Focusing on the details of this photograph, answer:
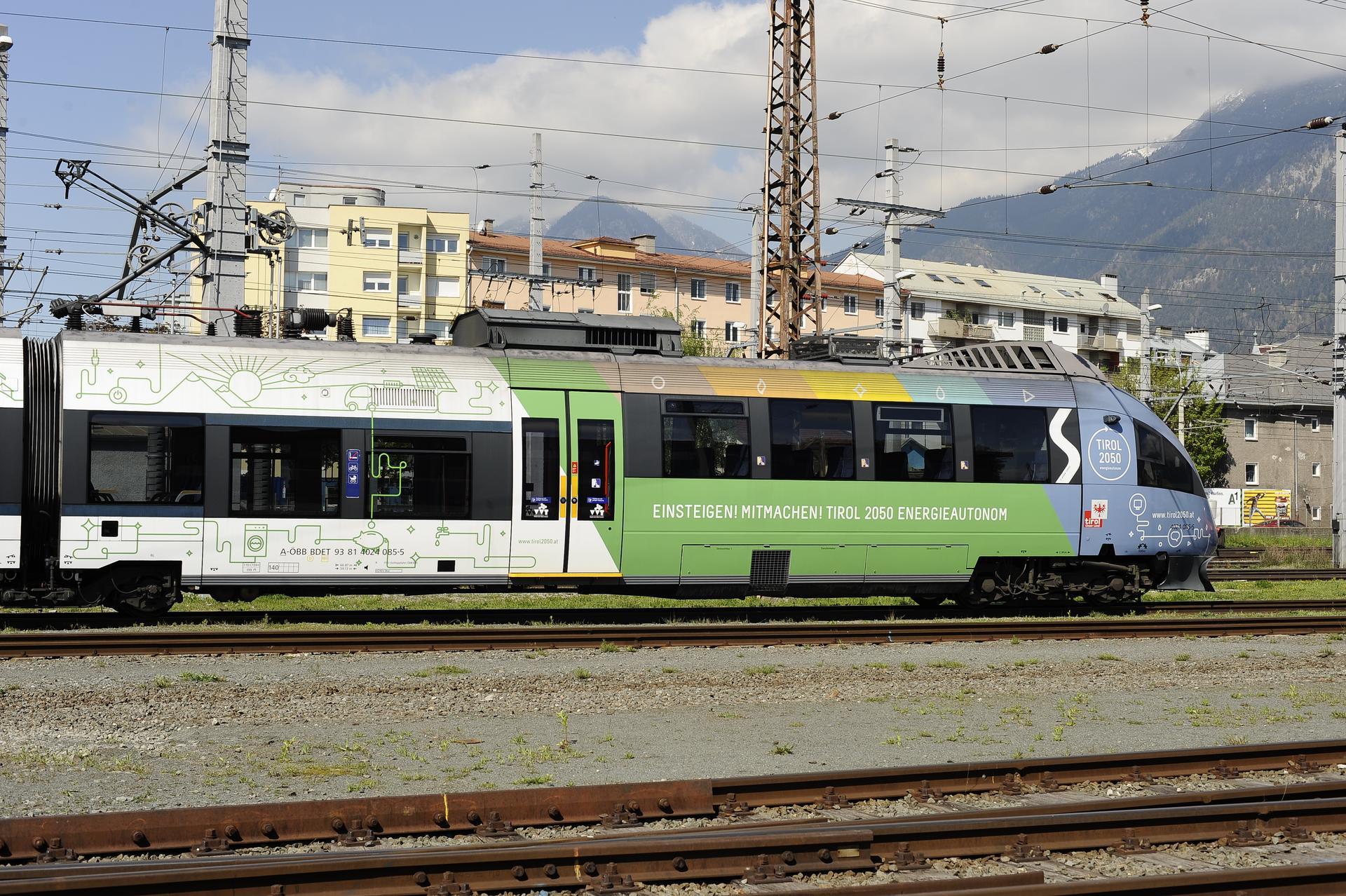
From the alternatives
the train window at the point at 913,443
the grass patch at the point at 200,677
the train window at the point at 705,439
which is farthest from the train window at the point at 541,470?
the grass patch at the point at 200,677

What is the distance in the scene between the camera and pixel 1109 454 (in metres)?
19.7

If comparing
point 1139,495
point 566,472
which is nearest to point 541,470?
point 566,472

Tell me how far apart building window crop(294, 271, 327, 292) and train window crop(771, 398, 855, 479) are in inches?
2603

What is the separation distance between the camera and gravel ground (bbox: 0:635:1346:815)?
354 inches

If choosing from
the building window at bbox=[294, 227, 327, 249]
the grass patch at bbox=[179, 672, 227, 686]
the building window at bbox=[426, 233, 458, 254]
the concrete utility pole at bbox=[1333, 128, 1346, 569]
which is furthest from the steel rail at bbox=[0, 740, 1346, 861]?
the building window at bbox=[294, 227, 327, 249]

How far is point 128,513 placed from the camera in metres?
15.5

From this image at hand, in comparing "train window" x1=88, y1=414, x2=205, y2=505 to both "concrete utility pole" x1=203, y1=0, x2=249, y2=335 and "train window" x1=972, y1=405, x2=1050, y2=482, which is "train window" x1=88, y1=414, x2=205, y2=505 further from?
"train window" x1=972, y1=405, x2=1050, y2=482

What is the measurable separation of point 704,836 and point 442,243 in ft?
256

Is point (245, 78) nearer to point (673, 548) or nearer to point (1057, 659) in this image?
point (673, 548)

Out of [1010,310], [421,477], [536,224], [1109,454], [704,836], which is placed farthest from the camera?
[1010,310]

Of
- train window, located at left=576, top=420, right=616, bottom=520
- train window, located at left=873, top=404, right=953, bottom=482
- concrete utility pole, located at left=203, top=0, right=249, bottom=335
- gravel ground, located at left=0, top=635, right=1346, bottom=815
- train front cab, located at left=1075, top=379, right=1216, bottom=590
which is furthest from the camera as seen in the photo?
concrete utility pole, located at left=203, top=0, right=249, bottom=335

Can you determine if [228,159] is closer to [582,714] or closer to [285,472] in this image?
[285,472]

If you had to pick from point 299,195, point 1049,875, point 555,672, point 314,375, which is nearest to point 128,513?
point 314,375

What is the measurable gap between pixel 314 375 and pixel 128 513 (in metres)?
2.75
